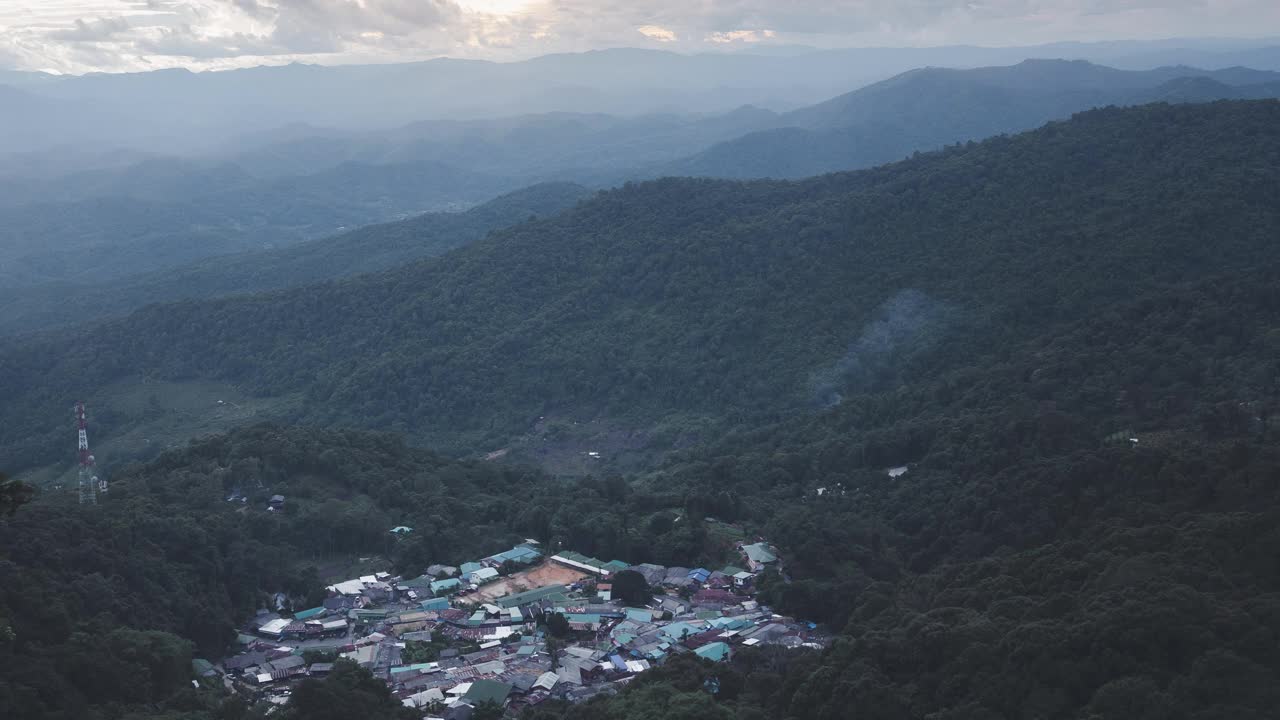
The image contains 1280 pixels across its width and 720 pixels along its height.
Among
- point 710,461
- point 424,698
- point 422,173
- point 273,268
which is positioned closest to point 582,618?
point 424,698

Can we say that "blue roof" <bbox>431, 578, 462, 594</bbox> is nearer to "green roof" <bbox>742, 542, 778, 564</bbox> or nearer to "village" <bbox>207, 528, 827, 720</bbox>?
"village" <bbox>207, 528, 827, 720</bbox>

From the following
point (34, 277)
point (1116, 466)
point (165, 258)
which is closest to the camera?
point (1116, 466)

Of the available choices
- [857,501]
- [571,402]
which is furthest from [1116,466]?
[571,402]

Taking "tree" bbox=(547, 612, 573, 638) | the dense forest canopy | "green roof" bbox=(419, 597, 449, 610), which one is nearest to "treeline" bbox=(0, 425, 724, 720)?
the dense forest canopy

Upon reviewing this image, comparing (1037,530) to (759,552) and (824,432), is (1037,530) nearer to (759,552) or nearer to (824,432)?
(759,552)

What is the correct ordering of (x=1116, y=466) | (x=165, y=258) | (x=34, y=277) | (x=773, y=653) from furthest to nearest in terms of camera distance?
1. (x=165, y=258)
2. (x=34, y=277)
3. (x=1116, y=466)
4. (x=773, y=653)

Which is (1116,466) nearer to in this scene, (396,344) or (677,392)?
(677,392)

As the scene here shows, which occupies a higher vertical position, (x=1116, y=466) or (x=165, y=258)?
(x=1116, y=466)

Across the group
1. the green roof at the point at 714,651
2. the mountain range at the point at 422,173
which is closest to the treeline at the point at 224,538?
the green roof at the point at 714,651
